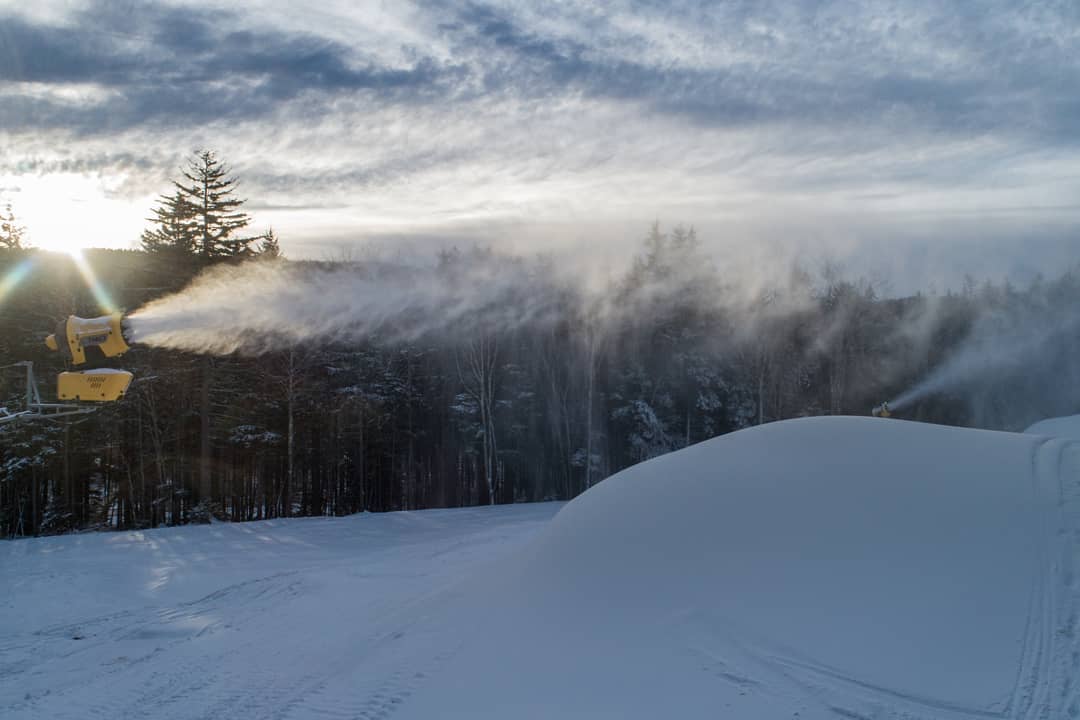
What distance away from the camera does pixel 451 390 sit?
95.2 ft

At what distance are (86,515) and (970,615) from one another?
87.0 ft

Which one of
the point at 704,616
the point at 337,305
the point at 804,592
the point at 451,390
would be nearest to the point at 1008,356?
the point at 451,390

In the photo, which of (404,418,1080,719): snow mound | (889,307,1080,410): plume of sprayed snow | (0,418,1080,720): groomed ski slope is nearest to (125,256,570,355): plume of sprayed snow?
(0,418,1080,720): groomed ski slope

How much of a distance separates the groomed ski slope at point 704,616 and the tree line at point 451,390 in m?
11.4

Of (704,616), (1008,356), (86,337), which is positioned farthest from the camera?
(1008,356)

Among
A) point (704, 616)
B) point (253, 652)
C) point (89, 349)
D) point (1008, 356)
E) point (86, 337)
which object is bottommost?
point (253, 652)

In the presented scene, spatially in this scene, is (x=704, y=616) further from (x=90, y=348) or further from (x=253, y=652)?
(x=90, y=348)

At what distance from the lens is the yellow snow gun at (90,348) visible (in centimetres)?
819

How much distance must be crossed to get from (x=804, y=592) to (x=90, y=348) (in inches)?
337

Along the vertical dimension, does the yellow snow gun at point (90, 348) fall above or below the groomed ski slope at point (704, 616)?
above

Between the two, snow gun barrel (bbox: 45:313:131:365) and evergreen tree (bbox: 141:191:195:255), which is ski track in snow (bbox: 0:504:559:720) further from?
evergreen tree (bbox: 141:191:195:255)

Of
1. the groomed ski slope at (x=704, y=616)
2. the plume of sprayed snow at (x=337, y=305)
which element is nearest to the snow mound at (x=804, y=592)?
the groomed ski slope at (x=704, y=616)

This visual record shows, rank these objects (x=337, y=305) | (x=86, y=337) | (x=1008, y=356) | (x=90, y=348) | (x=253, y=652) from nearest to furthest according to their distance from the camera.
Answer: (x=86, y=337)
(x=90, y=348)
(x=253, y=652)
(x=337, y=305)
(x=1008, y=356)

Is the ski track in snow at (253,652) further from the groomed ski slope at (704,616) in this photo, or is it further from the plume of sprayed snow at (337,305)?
the plume of sprayed snow at (337,305)
